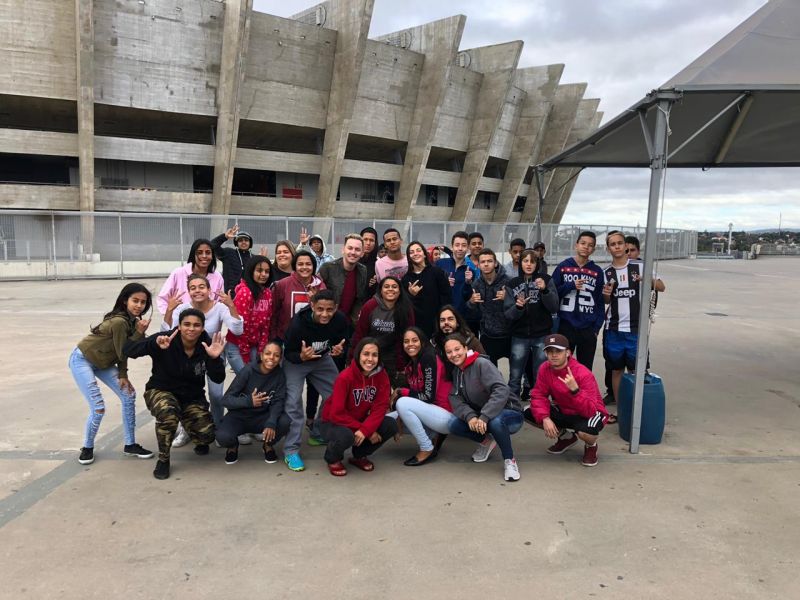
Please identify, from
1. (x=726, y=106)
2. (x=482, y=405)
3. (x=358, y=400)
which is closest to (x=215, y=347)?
(x=358, y=400)

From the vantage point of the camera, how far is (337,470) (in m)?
3.88

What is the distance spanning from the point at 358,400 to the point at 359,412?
0.10 meters

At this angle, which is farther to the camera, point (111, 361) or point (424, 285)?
point (424, 285)

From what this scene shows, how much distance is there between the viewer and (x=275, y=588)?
8.51ft

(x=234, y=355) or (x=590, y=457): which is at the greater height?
(x=234, y=355)

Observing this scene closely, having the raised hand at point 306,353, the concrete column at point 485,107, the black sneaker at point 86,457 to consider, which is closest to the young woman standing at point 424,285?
the raised hand at point 306,353

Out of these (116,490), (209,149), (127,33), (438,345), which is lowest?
(116,490)

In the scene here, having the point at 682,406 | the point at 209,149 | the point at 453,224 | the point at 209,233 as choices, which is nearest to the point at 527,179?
the point at 453,224

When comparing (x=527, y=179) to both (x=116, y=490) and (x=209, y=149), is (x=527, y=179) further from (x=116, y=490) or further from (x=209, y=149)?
(x=116, y=490)

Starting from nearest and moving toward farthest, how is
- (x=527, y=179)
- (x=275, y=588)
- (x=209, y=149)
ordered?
1. (x=275, y=588)
2. (x=209, y=149)
3. (x=527, y=179)

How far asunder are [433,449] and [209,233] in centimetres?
1996

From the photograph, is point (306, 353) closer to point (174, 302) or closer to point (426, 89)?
point (174, 302)

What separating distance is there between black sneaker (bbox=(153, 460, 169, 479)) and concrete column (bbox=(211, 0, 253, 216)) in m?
25.1

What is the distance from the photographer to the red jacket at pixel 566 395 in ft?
12.8
